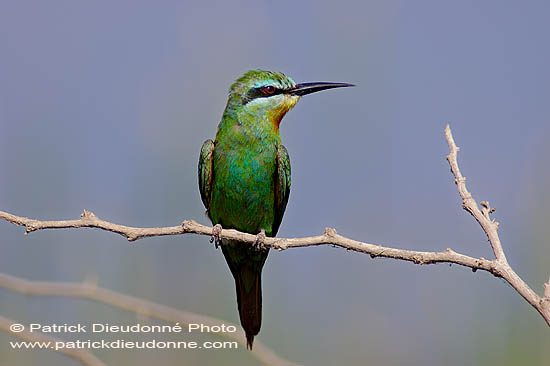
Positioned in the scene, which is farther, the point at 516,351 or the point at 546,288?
the point at 516,351

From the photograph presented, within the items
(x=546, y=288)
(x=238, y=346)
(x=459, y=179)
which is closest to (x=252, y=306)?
(x=238, y=346)

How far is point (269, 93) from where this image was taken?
14.9 ft

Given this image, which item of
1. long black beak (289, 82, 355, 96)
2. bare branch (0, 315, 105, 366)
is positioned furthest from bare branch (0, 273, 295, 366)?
long black beak (289, 82, 355, 96)

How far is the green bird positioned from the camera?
4340 millimetres

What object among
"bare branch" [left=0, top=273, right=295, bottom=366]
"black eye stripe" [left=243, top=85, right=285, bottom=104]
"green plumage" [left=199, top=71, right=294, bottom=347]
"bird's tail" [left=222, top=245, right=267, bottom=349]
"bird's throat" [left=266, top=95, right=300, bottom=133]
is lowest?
"bare branch" [left=0, top=273, right=295, bottom=366]

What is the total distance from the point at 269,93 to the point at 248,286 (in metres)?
1.28

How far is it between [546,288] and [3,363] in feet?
9.28

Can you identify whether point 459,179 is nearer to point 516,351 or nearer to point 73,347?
point 516,351

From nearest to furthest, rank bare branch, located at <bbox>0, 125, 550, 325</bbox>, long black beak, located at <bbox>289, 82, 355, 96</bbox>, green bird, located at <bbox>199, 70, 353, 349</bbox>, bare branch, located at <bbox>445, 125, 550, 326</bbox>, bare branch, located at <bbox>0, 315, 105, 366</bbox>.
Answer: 1. bare branch, located at <bbox>445, 125, 550, 326</bbox>
2. bare branch, located at <bbox>0, 125, 550, 325</bbox>
3. bare branch, located at <bbox>0, 315, 105, 366</bbox>
4. green bird, located at <bbox>199, 70, 353, 349</bbox>
5. long black beak, located at <bbox>289, 82, 355, 96</bbox>

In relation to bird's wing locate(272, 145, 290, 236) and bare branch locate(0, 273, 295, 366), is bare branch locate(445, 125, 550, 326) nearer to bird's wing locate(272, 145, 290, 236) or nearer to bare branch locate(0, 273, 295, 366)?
bare branch locate(0, 273, 295, 366)

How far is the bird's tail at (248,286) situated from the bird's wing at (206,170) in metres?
0.38

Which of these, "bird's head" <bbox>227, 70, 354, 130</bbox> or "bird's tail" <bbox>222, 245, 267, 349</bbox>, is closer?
"bird's tail" <bbox>222, 245, 267, 349</bbox>

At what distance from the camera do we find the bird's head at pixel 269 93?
447cm

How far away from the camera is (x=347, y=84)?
4.54 metres
